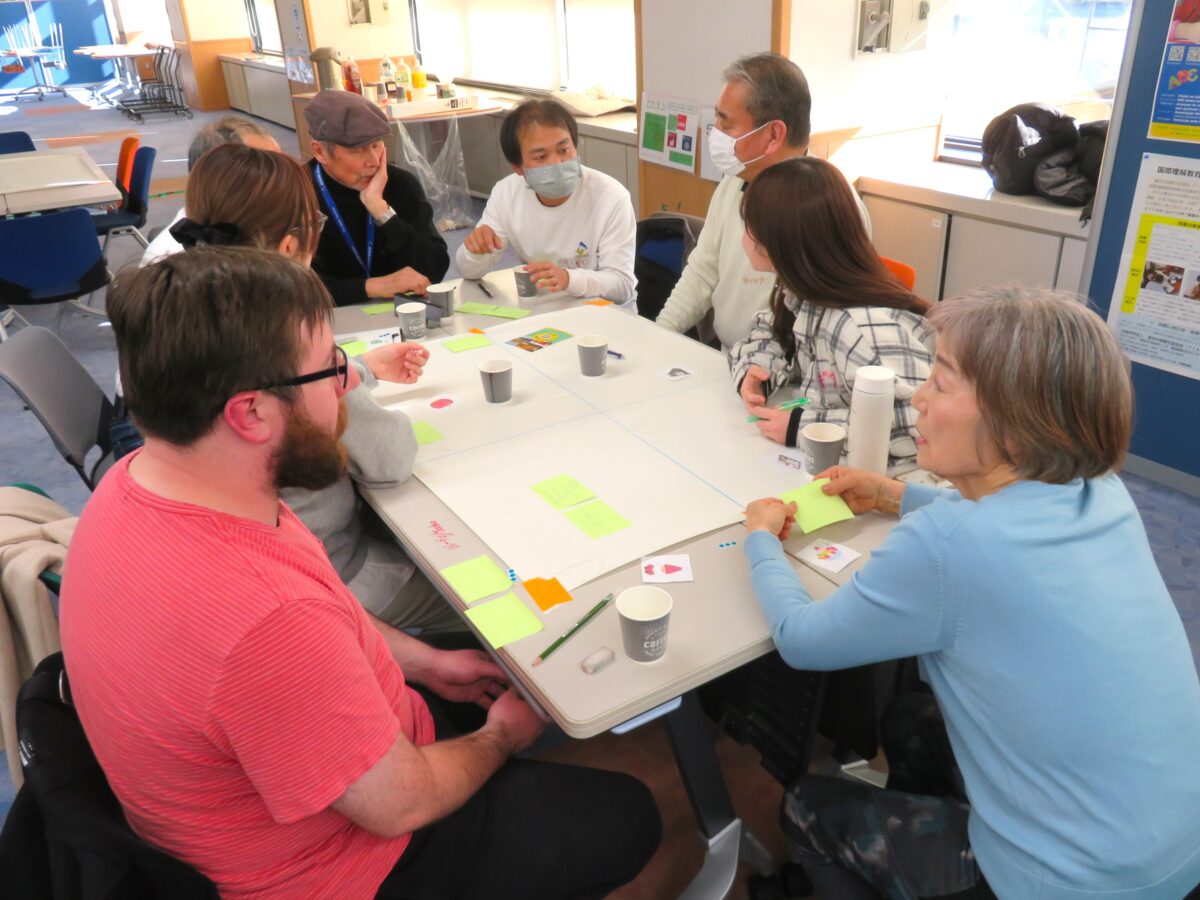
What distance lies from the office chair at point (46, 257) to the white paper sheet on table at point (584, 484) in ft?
10.6

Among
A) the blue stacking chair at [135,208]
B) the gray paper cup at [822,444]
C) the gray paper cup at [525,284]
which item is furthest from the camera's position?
the blue stacking chair at [135,208]

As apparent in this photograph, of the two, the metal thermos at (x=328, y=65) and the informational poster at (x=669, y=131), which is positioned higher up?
the metal thermos at (x=328, y=65)

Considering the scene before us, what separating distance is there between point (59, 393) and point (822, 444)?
182 centimetres

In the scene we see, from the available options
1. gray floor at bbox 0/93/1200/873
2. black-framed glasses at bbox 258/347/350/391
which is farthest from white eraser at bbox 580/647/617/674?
gray floor at bbox 0/93/1200/873

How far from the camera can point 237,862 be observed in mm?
1040

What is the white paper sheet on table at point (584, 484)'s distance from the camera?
4.93ft

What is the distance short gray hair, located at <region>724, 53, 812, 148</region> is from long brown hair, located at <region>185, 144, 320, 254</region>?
4.61 ft

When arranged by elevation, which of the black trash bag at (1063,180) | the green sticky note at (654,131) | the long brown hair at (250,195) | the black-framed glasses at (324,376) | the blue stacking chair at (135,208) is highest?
the long brown hair at (250,195)

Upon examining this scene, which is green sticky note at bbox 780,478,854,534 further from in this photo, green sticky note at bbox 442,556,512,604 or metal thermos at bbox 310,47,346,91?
metal thermos at bbox 310,47,346,91

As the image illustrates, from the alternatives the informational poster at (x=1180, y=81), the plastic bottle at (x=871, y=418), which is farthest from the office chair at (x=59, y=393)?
the informational poster at (x=1180, y=81)

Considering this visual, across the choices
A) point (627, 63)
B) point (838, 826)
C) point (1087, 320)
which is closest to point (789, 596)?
point (838, 826)

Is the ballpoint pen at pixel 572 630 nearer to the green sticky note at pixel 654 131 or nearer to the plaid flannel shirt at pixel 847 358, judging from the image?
the plaid flannel shirt at pixel 847 358

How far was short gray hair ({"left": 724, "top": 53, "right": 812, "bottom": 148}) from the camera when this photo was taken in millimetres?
2635

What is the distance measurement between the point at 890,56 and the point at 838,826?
370 centimetres
